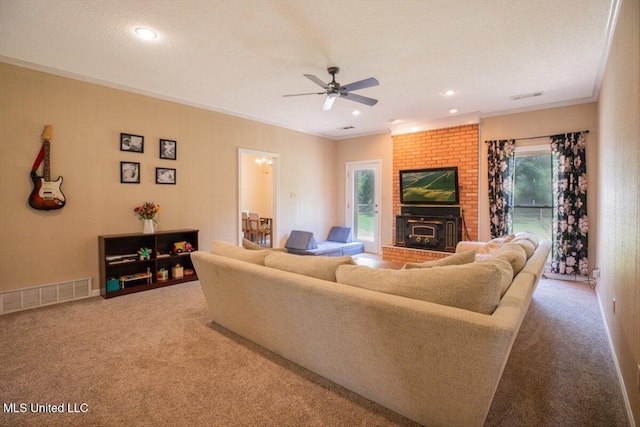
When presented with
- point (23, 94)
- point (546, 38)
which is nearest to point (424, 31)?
point (546, 38)

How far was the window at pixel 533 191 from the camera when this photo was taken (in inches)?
191

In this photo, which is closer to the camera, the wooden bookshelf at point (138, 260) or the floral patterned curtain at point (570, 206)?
the wooden bookshelf at point (138, 260)

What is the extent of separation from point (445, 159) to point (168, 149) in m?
4.85

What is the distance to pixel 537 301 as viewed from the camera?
3.59m

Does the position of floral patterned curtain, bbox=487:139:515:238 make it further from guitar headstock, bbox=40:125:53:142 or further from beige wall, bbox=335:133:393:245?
guitar headstock, bbox=40:125:53:142

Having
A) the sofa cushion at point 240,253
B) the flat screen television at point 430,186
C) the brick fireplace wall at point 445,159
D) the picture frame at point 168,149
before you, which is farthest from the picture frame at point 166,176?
the flat screen television at point 430,186

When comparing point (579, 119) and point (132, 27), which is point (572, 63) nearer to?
point (579, 119)

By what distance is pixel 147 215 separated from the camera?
416cm

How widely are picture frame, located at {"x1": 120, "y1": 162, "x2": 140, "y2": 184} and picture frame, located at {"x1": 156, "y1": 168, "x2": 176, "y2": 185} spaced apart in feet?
0.86

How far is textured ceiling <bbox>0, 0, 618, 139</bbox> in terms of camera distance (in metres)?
2.41

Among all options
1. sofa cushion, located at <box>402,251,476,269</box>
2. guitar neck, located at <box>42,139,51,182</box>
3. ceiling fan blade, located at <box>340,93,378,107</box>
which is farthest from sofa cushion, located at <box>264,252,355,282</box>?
guitar neck, located at <box>42,139,51,182</box>

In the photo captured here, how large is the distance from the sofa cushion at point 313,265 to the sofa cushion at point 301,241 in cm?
370
